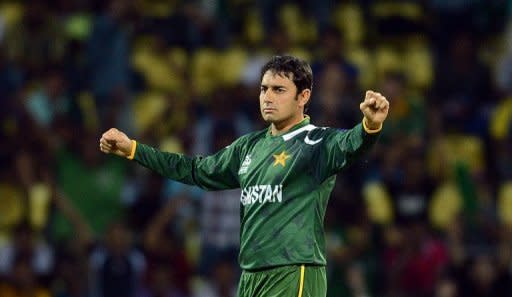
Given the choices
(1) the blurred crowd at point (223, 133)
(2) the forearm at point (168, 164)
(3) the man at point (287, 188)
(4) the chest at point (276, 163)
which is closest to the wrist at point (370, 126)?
(3) the man at point (287, 188)

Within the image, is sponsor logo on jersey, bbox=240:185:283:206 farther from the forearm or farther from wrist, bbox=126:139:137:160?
wrist, bbox=126:139:137:160

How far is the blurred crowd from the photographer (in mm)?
14289

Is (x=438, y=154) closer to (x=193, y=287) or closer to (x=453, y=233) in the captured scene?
(x=453, y=233)

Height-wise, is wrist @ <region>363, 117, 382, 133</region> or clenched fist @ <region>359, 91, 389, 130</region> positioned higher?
clenched fist @ <region>359, 91, 389, 130</region>

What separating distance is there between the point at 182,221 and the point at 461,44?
14.6ft

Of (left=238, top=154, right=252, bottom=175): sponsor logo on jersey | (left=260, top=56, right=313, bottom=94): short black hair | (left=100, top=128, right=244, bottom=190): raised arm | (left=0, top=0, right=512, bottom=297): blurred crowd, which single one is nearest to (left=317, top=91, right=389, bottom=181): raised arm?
(left=260, top=56, right=313, bottom=94): short black hair

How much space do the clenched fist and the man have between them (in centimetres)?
24

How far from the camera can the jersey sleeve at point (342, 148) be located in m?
7.80

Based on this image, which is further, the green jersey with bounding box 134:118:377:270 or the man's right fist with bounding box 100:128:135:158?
the man's right fist with bounding box 100:128:135:158

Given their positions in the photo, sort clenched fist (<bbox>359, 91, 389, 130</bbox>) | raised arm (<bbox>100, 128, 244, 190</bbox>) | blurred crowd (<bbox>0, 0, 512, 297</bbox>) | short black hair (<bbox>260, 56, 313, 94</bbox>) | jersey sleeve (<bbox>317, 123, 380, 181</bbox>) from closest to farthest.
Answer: clenched fist (<bbox>359, 91, 389, 130</bbox>)
jersey sleeve (<bbox>317, 123, 380, 181</bbox>)
short black hair (<bbox>260, 56, 313, 94</bbox>)
raised arm (<bbox>100, 128, 244, 190</bbox>)
blurred crowd (<bbox>0, 0, 512, 297</bbox>)

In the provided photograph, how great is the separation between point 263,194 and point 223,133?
6.41 meters

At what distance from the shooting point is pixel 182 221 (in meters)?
14.9

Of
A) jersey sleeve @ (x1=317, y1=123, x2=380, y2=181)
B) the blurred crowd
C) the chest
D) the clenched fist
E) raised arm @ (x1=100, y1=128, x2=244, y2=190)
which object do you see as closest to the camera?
the clenched fist

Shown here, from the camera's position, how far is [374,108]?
7668mm
